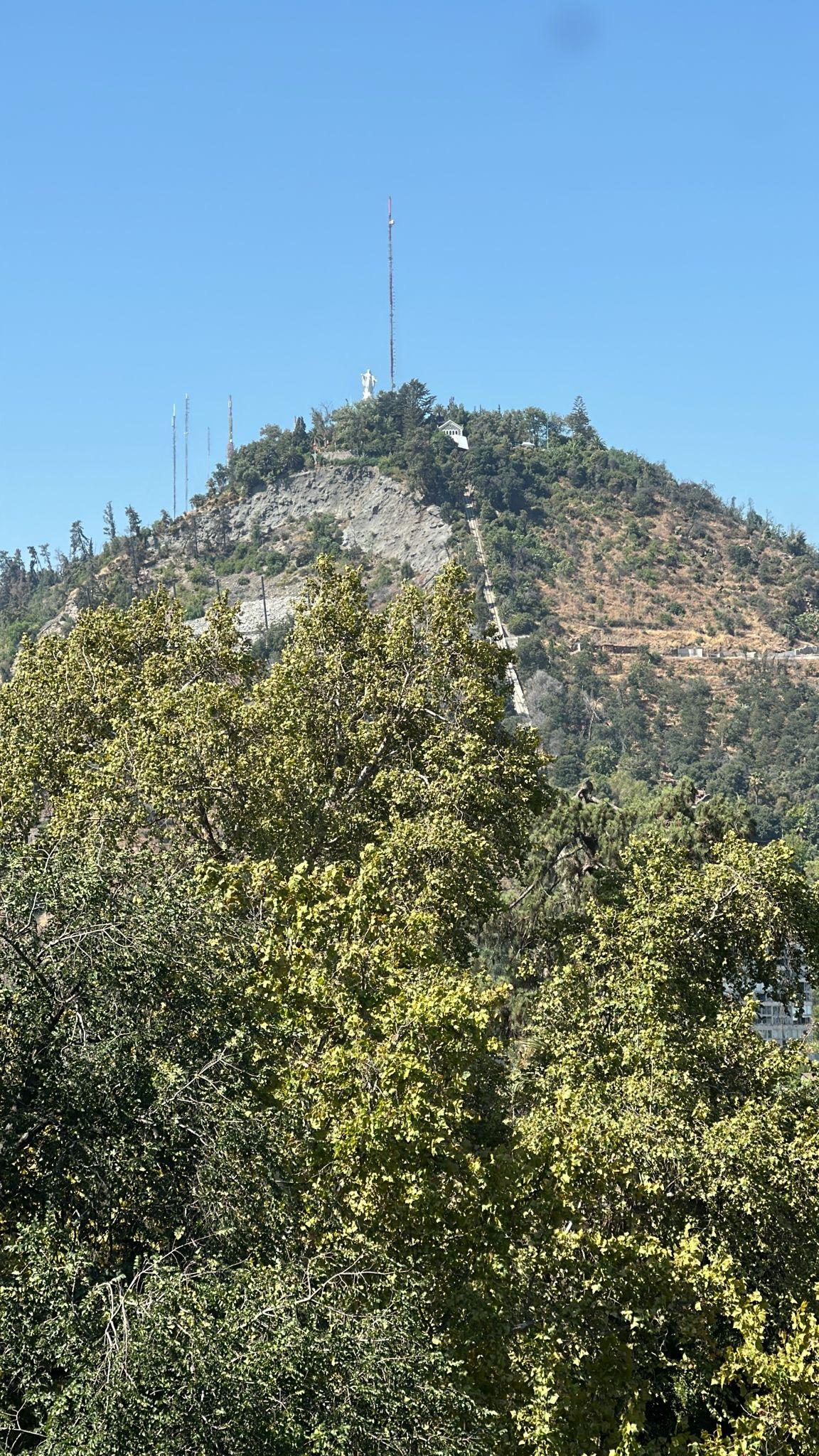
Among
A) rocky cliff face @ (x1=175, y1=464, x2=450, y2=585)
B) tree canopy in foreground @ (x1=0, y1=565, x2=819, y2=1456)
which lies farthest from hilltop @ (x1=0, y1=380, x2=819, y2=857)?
tree canopy in foreground @ (x1=0, y1=565, x2=819, y2=1456)

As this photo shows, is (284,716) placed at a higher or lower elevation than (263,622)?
lower

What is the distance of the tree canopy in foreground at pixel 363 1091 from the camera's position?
30.4 feet

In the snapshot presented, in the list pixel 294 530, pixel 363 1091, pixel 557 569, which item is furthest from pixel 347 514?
pixel 363 1091

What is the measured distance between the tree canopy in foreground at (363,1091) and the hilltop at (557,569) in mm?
90475

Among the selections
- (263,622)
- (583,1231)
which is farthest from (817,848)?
(583,1231)

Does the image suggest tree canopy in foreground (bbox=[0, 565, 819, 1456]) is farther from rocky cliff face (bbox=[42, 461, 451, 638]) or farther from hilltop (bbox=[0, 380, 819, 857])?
rocky cliff face (bbox=[42, 461, 451, 638])

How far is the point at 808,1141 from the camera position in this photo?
16.5m

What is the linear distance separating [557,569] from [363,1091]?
155 meters

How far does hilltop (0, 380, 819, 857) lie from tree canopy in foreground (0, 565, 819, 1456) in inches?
3562

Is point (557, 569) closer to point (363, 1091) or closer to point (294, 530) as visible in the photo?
point (294, 530)

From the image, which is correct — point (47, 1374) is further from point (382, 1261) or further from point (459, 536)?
point (459, 536)

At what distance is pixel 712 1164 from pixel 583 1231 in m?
2.16

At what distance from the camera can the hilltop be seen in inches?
5221

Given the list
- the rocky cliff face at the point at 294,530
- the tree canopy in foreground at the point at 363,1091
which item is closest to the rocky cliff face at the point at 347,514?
the rocky cliff face at the point at 294,530
